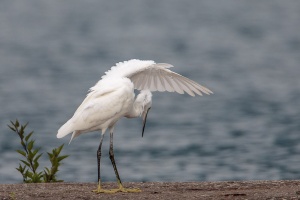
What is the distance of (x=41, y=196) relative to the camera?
30.5 ft

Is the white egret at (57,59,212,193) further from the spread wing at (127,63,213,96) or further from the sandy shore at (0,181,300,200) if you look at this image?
the sandy shore at (0,181,300,200)

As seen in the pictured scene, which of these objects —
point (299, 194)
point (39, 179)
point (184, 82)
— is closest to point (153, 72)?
Answer: point (184, 82)

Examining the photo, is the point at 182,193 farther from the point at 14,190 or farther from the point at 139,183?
the point at 14,190

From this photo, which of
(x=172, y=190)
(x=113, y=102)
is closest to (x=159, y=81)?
(x=113, y=102)

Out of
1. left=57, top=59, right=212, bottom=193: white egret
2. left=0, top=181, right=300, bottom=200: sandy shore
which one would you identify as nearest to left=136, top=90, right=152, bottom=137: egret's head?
left=57, top=59, right=212, bottom=193: white egret

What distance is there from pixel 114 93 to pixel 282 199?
2619 millimetres

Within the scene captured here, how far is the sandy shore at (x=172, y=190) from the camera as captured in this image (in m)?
9.20

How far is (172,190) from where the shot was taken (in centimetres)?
991

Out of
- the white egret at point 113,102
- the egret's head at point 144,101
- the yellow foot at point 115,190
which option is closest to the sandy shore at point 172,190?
the yellow foot at point 115,190

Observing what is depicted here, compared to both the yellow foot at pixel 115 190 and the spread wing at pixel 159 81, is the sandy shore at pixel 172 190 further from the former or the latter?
the spread wing at pixel 159 81

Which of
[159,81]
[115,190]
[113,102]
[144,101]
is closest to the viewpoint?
[115,190]

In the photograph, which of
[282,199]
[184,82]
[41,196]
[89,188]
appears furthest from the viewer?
[184,82]

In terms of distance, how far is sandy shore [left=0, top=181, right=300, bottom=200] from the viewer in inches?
362

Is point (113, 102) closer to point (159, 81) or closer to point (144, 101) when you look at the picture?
point (144, 101)
